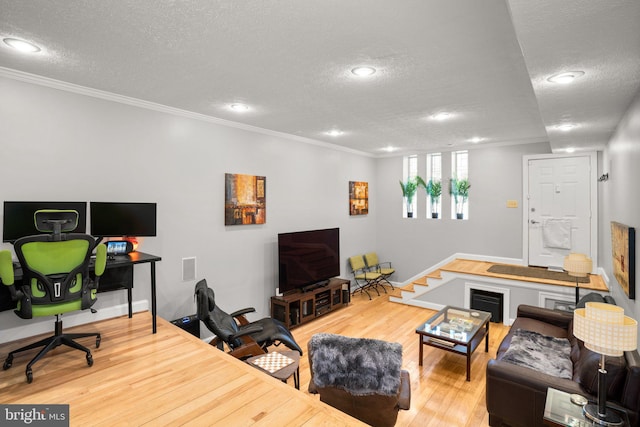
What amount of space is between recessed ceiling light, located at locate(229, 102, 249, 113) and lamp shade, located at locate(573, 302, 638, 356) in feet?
11.5

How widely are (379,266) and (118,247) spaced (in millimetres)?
5283

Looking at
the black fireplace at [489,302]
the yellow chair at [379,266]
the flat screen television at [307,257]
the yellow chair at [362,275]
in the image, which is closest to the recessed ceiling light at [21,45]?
the flat screen television at [307,257]

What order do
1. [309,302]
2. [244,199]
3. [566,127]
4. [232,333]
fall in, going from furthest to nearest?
[309,302] < [244,199] < [566,127] < [232,333]

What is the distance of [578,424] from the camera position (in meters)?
2.00

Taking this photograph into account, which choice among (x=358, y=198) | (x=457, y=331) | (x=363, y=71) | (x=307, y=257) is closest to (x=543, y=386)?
(x=457, y=331)

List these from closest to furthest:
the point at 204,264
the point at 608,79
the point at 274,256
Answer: the point at 608,79 < the point at 204,264 < the point at 274,256

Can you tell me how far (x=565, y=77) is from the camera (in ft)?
6.84

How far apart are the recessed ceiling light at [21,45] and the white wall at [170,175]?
0.68 meters

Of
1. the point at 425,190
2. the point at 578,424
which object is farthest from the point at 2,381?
the point at 425,190

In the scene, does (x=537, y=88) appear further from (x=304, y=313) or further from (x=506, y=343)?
(x=304, y=313)

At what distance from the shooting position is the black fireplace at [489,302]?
5.15 meters

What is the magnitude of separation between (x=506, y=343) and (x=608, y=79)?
2574 millimetres

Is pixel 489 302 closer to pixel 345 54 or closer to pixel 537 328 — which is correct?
pixel 537 328

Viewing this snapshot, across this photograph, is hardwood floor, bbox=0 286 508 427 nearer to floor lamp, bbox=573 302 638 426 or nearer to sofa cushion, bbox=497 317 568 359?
sofa cushion, bbox=497 317 568 359
